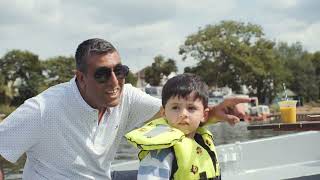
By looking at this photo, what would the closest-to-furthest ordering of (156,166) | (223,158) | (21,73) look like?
(156,166) → (223,158) → (21,73)

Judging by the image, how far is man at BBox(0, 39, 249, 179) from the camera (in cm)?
283

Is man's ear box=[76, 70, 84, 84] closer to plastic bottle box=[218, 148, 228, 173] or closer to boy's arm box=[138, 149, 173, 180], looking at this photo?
boy's arm box=[138, 149, 173, 180]

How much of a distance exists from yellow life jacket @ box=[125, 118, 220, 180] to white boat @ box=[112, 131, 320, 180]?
261 cm

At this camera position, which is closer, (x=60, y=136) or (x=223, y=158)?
(x=60, y=136)

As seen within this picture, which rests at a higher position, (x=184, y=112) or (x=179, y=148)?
(x=184, y=112)

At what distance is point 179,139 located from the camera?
2.42 meters

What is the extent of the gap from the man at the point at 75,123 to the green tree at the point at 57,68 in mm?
54862

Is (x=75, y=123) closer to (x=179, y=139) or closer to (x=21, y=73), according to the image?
(x=179, y=139)

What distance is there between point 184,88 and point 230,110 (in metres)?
0.34

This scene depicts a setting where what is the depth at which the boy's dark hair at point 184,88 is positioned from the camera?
2539 millimetres

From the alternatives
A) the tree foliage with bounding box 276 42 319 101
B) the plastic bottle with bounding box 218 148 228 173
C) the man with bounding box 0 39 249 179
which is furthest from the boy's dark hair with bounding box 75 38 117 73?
the tree foliage with bounding box 276 42 319 101

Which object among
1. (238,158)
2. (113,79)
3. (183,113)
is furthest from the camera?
(238,158)

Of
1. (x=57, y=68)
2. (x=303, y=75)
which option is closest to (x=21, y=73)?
(x=57, y=68)

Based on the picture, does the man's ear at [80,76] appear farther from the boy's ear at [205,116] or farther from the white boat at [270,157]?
the white boat at [270,157]
